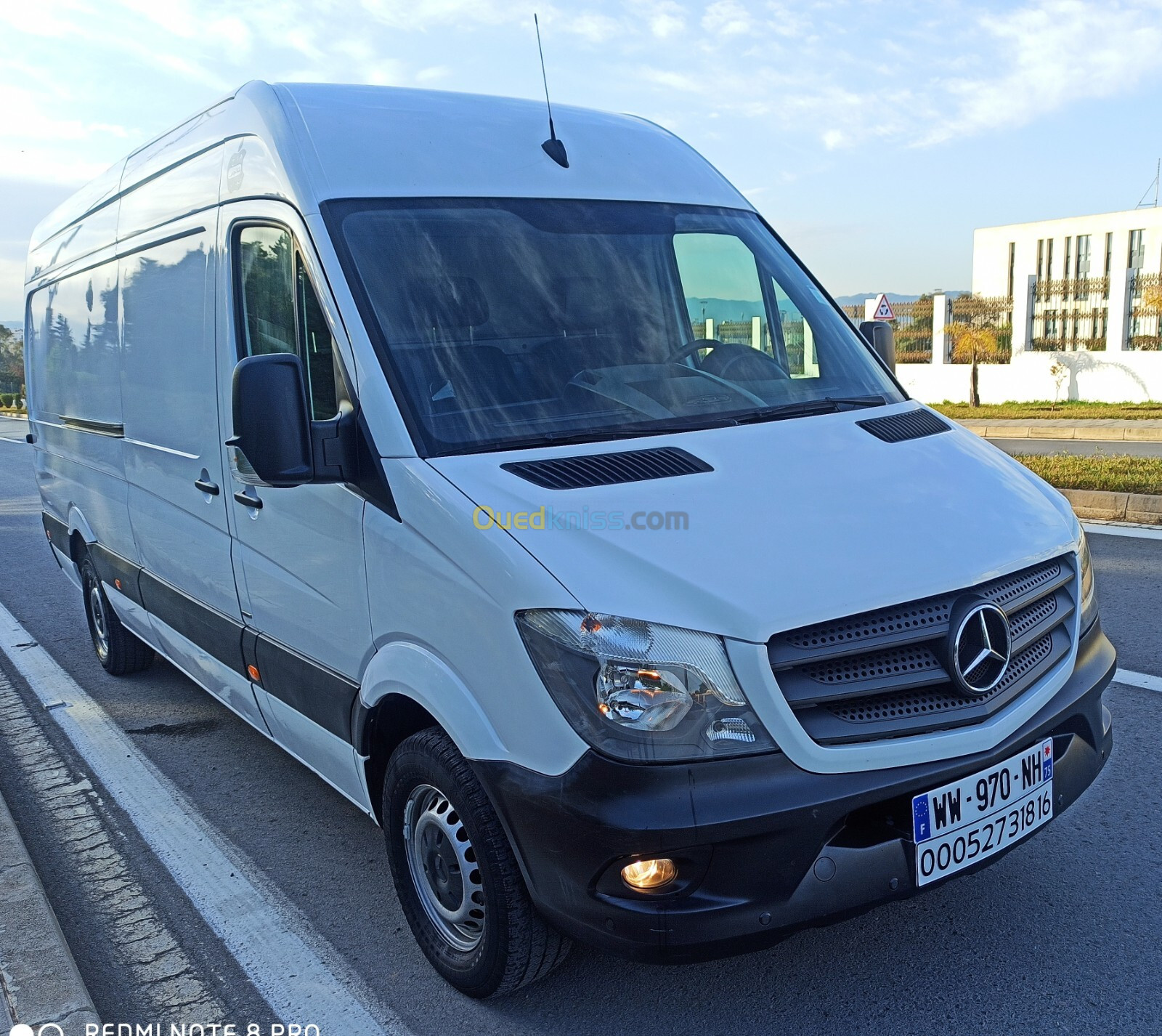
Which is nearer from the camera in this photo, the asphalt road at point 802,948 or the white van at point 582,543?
the white van at point 582,543

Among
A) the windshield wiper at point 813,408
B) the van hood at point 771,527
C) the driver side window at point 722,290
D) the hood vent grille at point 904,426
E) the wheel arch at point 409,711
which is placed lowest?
the wheel arch at point 409,711

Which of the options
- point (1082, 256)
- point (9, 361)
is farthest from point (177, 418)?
point (9, 361)

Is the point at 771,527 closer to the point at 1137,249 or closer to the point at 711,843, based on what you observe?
the point at 711,843

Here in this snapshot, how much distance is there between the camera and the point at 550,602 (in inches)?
89.0

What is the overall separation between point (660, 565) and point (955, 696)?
75 cm

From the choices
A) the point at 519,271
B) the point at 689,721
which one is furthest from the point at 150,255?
the point at 689,721

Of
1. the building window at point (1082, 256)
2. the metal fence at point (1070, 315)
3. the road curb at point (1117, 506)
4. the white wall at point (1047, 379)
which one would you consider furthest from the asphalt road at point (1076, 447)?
the building window at point (1082, 256)

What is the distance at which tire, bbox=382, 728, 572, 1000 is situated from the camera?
2496 mm

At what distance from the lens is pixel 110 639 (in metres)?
5.76

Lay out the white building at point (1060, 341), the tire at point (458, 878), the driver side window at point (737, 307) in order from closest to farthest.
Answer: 1. the tire at point (458, 878)
2. the driver side window at point (737, 307)
3. the white building at point (1060, 341)

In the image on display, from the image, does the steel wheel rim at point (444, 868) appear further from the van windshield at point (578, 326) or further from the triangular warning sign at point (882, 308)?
the triangular warning sign at point (882, 308)

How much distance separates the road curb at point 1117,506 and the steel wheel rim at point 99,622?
687 cm

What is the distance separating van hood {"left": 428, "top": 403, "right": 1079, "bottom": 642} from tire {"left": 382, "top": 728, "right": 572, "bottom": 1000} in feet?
2.02

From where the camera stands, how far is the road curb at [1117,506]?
857 cm
